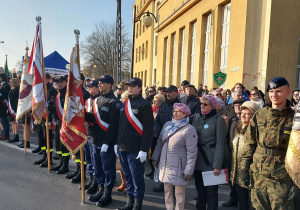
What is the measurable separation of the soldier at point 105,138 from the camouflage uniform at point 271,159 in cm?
242

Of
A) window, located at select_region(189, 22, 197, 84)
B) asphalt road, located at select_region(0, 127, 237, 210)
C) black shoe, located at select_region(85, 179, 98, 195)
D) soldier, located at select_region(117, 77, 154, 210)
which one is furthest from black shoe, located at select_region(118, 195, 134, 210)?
window, located at select_region(189, 22, 197, 84)

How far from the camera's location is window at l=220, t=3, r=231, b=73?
13.9 meters

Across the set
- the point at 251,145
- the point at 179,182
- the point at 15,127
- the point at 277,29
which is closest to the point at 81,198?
the point at 179,182

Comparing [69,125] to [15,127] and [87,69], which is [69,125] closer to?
[15,127]

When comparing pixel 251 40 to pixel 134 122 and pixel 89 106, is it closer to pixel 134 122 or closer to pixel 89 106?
pixel 89 106

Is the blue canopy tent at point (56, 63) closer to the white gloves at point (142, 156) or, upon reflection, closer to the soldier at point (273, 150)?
the white gloves at point (142, 156)

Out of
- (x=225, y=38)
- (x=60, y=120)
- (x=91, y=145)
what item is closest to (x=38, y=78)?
(x=60, y=120)

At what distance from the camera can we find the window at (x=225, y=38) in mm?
13906

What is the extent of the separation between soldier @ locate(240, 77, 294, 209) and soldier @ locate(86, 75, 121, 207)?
2.45 m

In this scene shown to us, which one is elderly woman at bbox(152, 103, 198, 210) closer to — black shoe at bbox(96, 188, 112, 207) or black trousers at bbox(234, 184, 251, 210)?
black trousers at bbox(234, 184, 251, 210)

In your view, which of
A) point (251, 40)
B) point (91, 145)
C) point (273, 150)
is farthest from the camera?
point (251, 40)

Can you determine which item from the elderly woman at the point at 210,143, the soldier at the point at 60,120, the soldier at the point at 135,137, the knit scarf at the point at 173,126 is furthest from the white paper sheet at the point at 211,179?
the soldier at the point at 60,120

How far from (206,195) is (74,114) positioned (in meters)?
2.62

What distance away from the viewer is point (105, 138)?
4824 mm
